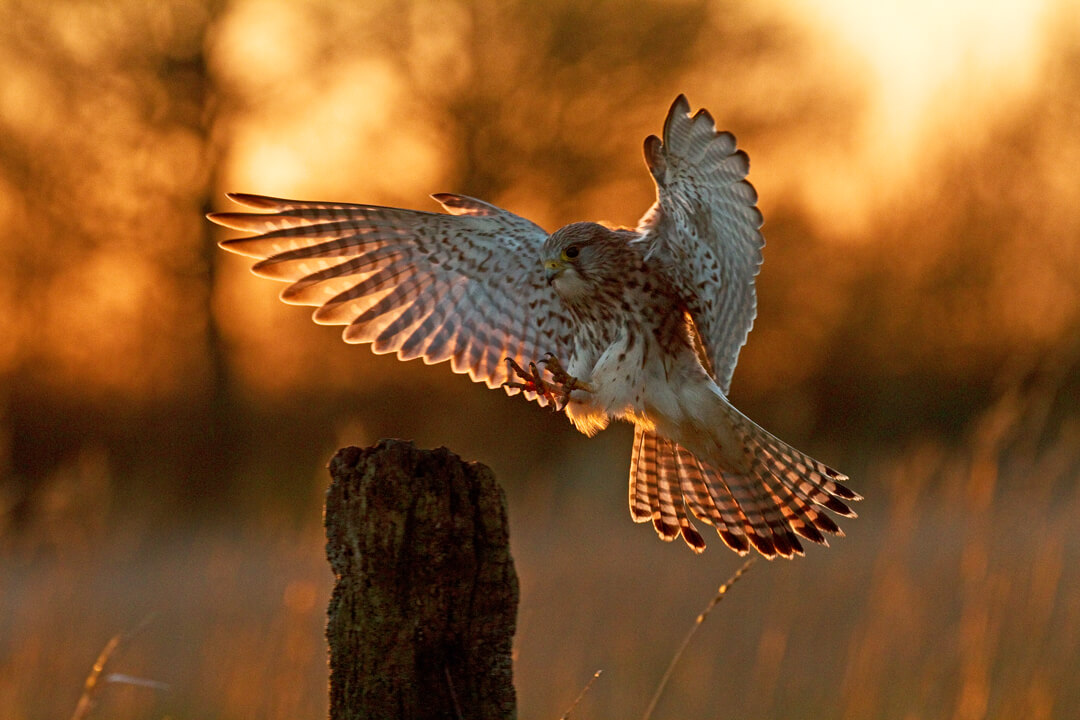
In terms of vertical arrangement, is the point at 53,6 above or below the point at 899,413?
above

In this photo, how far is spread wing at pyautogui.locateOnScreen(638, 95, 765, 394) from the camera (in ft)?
11.9

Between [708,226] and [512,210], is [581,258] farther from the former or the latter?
[512,210]

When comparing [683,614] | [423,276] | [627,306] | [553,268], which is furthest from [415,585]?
[683,614]

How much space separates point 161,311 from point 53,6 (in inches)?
119

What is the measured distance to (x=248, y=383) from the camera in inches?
477

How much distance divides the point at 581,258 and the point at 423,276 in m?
0.59

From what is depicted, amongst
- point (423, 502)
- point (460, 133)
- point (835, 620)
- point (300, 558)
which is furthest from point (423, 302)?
point (460, 133)

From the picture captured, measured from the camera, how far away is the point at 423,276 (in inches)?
159

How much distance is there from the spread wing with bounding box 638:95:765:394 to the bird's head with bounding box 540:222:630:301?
0.45ft

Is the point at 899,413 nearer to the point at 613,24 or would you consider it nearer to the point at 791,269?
the point at 791,269

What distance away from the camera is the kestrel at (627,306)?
376 cm

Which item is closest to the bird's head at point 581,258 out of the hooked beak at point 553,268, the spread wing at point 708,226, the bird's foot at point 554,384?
the hooked beak at point 553,268

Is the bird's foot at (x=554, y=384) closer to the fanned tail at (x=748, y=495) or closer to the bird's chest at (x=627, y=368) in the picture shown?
the bird's chest at (x=627, y=368)

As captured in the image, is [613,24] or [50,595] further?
[613,24]
